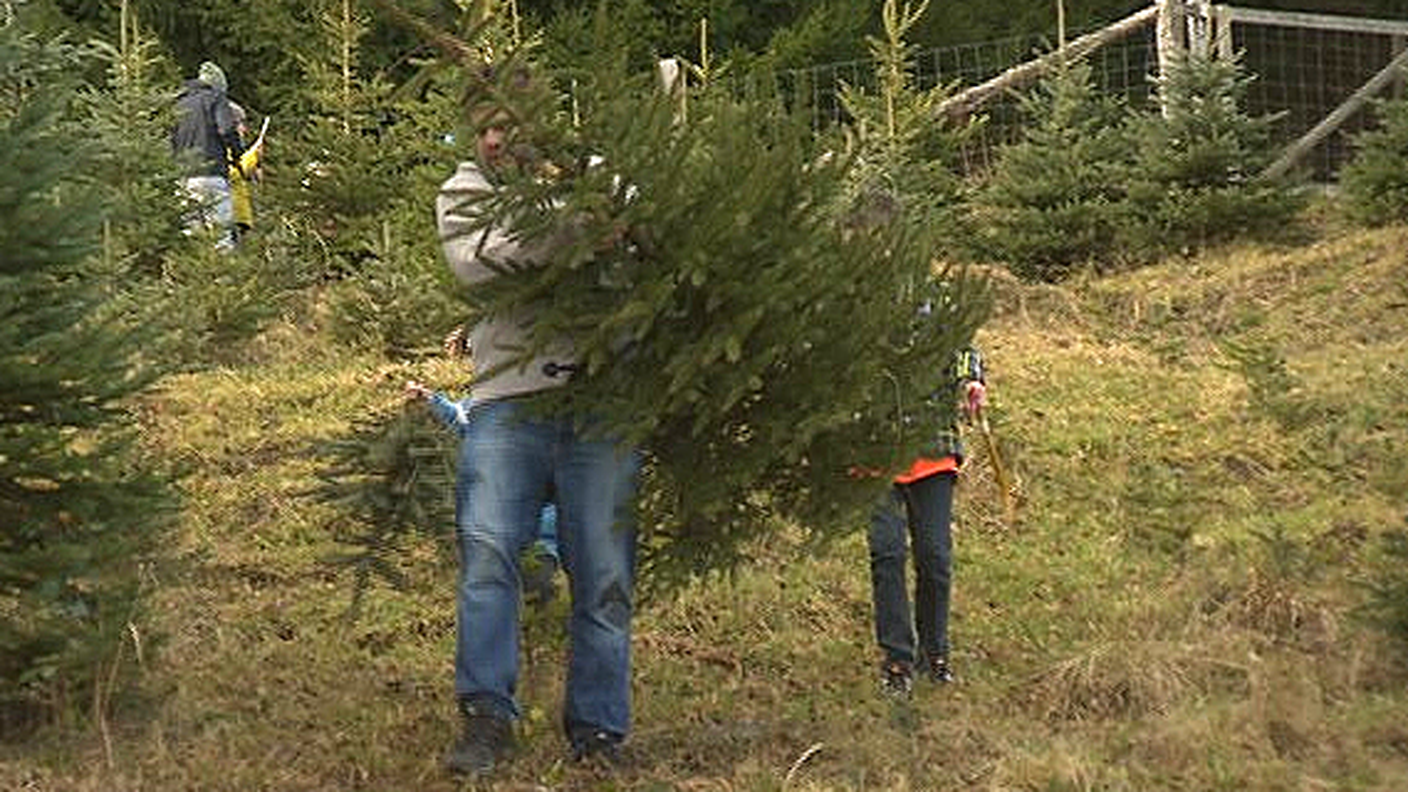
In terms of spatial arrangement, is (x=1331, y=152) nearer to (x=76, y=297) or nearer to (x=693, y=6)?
(x=693, y=6)

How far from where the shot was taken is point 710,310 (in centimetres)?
501

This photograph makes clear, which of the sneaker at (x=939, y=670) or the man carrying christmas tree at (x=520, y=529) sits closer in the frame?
the man carrying christmas tree at (x=520, y=529)

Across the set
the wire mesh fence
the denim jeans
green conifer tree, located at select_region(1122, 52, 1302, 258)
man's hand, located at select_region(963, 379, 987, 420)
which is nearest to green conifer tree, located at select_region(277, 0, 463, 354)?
the denim jeans

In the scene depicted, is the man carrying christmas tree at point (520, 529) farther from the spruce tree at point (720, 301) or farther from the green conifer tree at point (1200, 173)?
the green conifer tree at point (1200, 173)

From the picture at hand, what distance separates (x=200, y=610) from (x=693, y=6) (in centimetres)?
1434

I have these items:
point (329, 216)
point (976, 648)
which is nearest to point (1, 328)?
point (976, 648)

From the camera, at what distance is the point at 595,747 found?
5359 mm

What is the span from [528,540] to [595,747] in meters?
0.56

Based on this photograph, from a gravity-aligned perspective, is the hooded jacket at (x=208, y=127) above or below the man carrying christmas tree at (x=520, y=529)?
above

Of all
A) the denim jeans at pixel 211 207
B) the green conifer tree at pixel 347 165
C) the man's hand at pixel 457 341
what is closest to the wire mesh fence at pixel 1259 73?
the green conifer tree at pixel 347 165

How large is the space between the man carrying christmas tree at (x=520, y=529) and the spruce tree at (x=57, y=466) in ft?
3.34

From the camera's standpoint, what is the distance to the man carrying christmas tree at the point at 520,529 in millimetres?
5215

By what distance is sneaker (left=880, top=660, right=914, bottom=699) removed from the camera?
6492 mm

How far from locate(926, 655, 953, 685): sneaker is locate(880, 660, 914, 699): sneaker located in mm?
109
